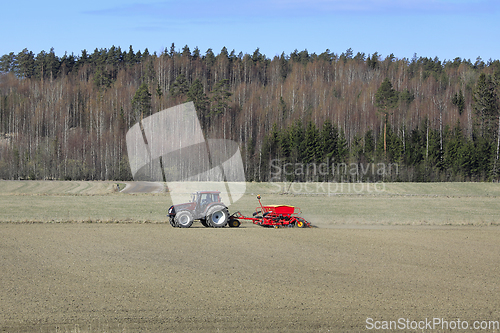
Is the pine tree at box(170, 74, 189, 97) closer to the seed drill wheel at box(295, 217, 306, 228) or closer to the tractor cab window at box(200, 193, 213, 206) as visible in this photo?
the tractor cab window at box(200, 193, 213, 206)

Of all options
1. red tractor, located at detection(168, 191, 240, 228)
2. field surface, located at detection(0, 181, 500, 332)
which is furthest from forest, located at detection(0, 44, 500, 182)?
field surface, located at detection(0, 181, 500, 332)

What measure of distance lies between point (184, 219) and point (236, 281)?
982 centimetres

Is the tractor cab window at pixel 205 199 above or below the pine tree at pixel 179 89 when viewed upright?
below

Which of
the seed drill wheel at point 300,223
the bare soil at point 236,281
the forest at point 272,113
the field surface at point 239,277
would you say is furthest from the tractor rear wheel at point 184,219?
the forest at point 272,113

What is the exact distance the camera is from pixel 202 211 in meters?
20.4

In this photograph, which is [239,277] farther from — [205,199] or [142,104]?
[142,104]

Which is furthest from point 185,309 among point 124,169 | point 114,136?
point 114,136

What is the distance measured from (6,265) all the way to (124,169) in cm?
5516

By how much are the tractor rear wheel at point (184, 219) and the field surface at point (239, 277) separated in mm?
739

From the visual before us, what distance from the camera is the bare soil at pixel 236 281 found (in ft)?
28.2

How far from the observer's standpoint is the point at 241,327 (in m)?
8.26

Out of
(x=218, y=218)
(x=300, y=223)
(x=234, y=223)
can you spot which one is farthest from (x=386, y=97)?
(x=218, y=218)

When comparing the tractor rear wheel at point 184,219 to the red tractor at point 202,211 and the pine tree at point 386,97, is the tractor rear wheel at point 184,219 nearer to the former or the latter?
the red tractor at point 202,211

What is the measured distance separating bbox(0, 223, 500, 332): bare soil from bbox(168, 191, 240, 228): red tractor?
8.28 ft
